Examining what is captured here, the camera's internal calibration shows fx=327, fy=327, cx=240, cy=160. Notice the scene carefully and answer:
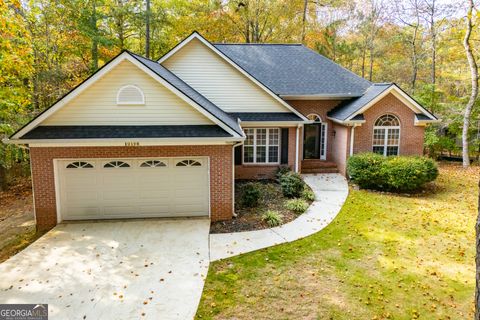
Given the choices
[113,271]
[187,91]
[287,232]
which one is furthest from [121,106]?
[287,232]

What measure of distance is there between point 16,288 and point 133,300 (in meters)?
2.68

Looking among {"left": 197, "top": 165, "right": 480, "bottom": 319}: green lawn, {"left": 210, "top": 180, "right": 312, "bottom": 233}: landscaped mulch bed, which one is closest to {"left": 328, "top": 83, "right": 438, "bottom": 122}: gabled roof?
{"left": 210, "top": 180, "right": 312, "bottom": 233}: landscaped mulch bed

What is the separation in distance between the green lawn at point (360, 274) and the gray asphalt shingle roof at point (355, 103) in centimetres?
616

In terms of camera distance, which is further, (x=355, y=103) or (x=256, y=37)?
(x=256, y=37)

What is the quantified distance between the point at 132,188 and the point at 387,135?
41.3 ft

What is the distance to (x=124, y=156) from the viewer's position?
34.9 ft

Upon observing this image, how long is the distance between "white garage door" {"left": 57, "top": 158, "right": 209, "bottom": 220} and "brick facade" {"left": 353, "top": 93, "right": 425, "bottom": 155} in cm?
915

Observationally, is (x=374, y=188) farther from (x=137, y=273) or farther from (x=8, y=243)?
(x=8, y=243)

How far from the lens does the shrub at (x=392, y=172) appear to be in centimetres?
1380

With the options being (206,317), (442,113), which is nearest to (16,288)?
(206,317)

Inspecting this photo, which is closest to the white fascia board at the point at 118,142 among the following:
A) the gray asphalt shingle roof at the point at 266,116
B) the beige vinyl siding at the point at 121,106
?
the beige vinyl siding at the point at 121,106

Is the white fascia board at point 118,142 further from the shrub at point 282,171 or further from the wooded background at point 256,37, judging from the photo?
the shrub at point 282,171

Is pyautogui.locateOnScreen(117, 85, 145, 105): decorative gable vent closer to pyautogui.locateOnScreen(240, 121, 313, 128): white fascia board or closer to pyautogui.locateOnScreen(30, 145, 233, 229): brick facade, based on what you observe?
pyautogui.locateOnScreen(30, 145, 233, 229): brick facade

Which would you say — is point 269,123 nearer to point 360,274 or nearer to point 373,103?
point 373,103
